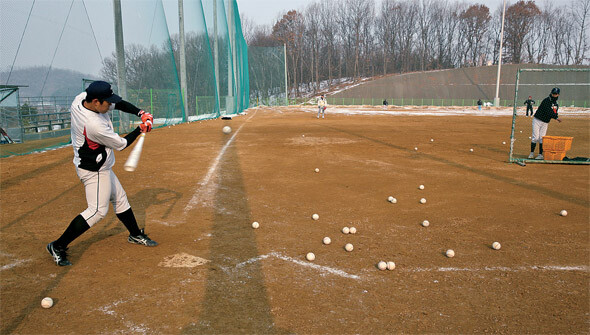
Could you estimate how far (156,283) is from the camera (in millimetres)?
3916

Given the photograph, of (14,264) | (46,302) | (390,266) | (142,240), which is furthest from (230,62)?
(46,302)

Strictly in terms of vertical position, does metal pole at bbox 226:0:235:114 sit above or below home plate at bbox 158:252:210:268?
above

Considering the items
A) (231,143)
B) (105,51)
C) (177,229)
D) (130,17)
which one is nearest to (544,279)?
(177,229)

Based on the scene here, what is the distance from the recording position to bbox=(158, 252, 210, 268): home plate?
436 cm

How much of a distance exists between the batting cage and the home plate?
1076 centimetres

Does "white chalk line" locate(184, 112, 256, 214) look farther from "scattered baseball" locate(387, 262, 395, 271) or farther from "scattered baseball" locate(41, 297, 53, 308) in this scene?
"scattered baseball" locate(387, 262, 395, 271)

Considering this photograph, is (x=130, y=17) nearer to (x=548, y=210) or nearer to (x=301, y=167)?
(x=301, y=167)

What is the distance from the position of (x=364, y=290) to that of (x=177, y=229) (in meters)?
2.98

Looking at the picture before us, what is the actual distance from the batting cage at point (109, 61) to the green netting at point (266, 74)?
36588mm

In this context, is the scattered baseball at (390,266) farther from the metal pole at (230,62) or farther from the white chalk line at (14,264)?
the metal pole at (230,62)

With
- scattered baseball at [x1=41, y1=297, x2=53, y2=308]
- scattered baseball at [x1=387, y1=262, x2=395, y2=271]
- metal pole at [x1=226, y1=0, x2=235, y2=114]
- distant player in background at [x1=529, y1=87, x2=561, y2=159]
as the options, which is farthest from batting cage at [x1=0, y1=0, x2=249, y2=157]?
distant player in background at [x1=529, y1=87, x2=561, y2=159]

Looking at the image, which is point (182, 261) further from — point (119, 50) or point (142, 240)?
point (119, 50)

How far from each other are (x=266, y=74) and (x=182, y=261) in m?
68.8

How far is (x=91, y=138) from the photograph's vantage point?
14.0ft
